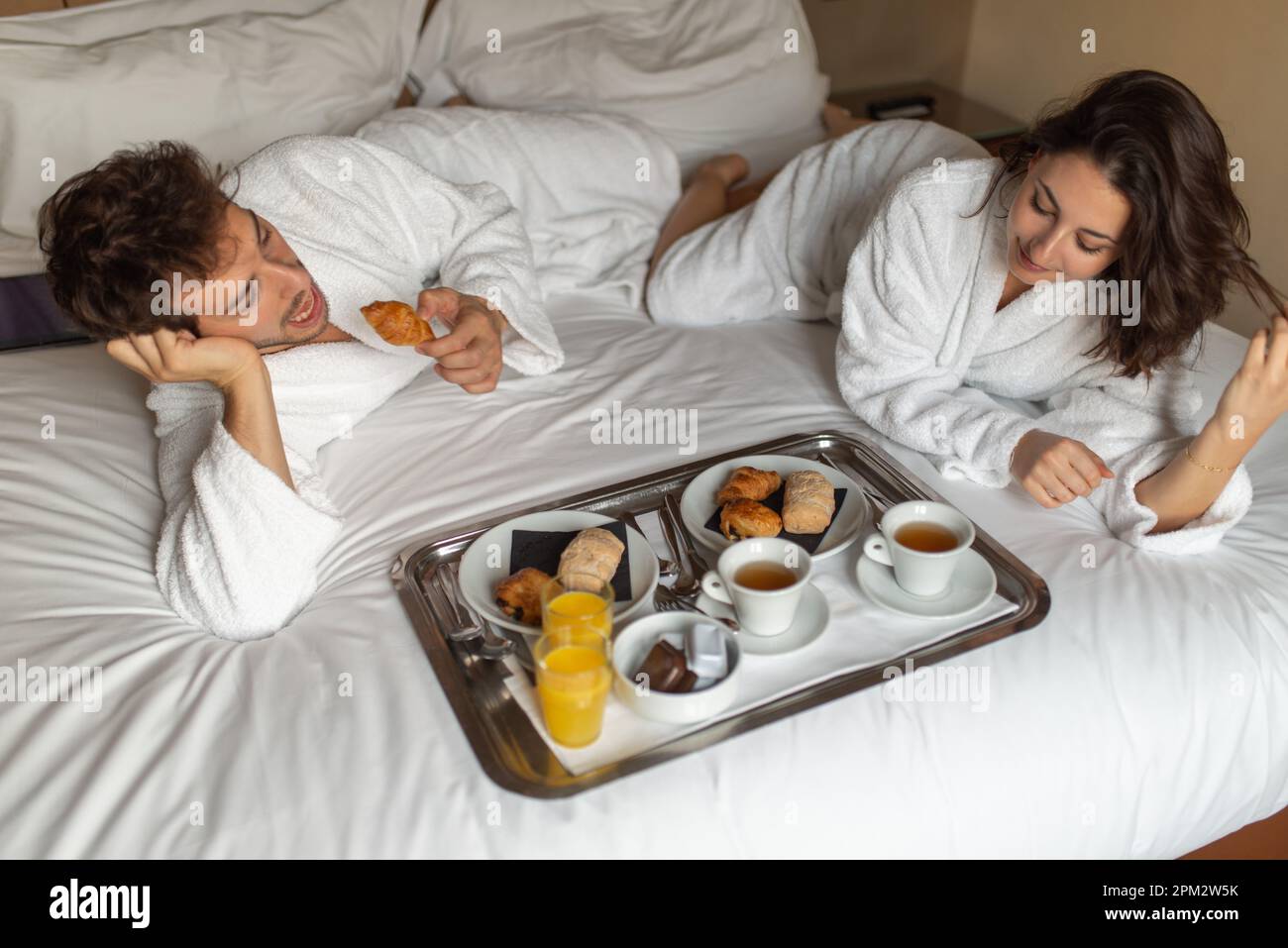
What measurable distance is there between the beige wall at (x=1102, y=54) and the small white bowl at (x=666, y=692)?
143cm

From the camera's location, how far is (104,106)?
65.0 inches

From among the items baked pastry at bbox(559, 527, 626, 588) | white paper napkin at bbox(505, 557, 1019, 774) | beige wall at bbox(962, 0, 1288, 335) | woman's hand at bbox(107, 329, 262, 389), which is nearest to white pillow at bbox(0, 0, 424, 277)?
woman's hand at bbox(107, 329, 262, 389)

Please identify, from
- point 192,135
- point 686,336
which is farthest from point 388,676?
point 192,135

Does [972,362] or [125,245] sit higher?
[125,245]

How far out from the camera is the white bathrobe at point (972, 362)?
1.31 m

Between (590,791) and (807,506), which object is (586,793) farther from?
(807,506)

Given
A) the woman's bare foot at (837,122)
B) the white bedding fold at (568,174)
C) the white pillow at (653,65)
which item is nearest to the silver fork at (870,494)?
the white bedding fold at (568,174)

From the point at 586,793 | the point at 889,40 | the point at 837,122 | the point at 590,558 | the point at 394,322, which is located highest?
the point at 889,40

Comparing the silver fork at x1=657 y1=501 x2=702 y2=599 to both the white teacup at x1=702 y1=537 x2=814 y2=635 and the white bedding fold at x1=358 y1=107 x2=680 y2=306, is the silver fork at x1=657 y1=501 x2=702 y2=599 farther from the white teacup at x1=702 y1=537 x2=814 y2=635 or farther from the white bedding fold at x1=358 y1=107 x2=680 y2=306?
the white bedding fold at x1=358 y1=107 x2=680 y2=306

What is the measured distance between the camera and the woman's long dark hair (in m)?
1.11

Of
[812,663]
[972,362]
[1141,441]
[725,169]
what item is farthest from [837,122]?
[812,663]

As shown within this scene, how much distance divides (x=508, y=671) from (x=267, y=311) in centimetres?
57

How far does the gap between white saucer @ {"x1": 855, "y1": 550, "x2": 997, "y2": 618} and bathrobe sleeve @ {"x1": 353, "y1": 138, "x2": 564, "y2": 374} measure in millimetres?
669

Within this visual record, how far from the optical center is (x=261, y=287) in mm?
1286
